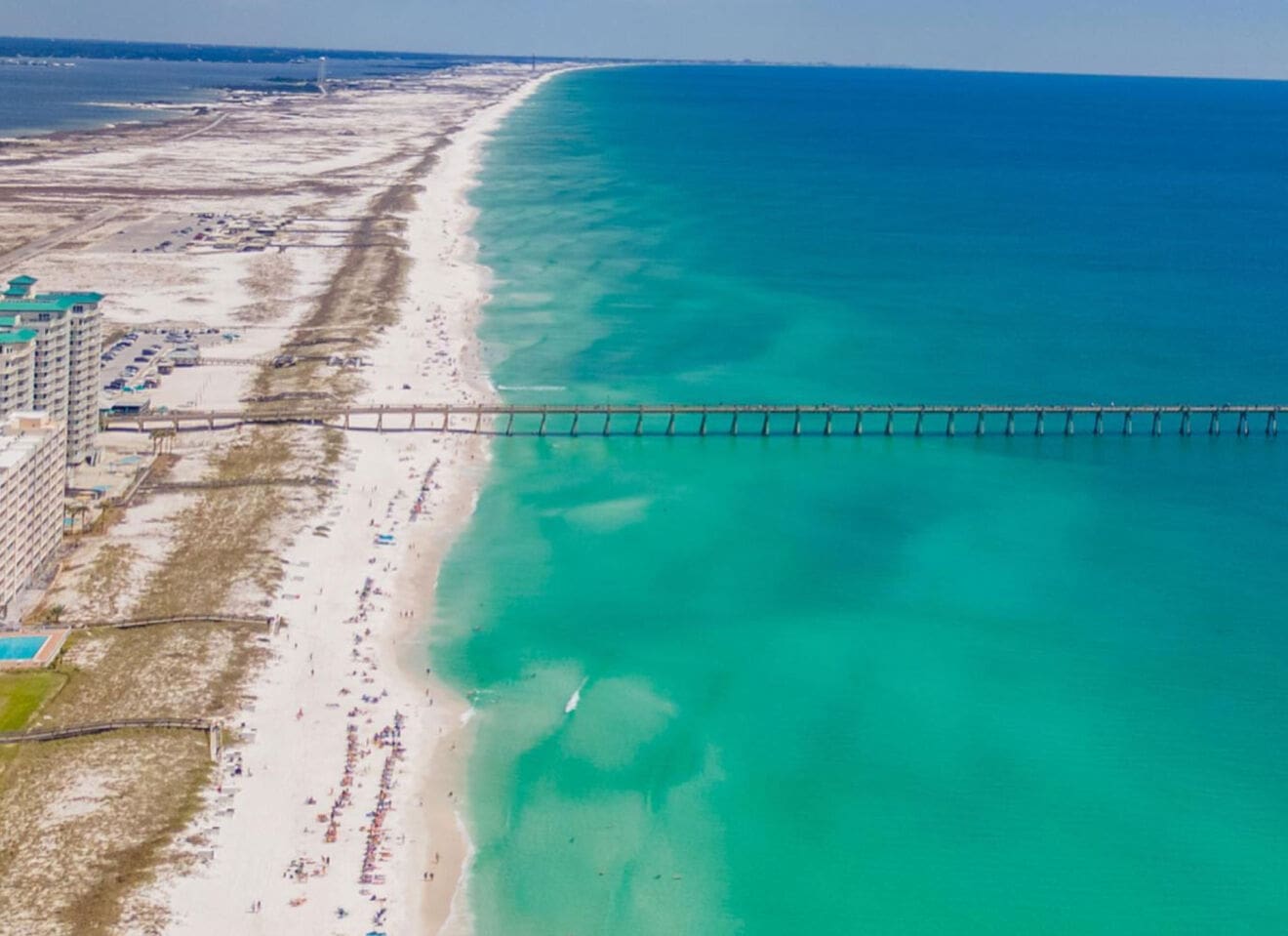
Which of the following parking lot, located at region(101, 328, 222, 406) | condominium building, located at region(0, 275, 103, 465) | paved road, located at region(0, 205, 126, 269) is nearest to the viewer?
condominium building, located at region(0, 275, 103, 465)

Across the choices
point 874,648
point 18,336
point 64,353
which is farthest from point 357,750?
point 64,353

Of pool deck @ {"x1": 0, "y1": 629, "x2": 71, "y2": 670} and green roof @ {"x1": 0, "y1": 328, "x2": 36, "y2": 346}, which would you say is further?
green roof @ {"x1": 0, "y1": 328, "x2": 36, "y2": 346}

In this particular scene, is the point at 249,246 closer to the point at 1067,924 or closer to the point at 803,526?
the point at 803,526

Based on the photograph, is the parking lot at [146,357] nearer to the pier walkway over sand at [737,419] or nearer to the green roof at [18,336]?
the pier walkway over sand at [737,419]

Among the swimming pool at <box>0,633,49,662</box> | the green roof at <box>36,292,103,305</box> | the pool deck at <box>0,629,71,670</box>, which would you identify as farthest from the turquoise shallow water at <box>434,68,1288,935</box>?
the green roof at <box>36,292,103,305</box>

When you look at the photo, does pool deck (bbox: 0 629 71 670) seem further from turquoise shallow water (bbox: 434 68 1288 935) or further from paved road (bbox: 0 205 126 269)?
paved road (bbox: 0 205 126 269)

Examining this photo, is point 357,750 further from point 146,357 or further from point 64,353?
point 146,357
